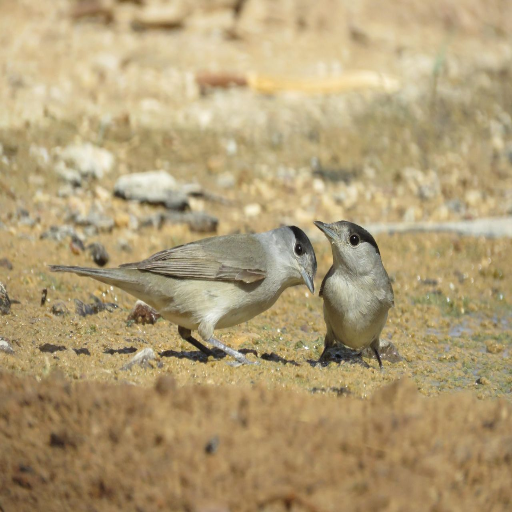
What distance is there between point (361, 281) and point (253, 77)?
20.1 ft

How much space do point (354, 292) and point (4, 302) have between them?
248cm

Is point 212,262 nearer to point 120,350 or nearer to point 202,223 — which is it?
point 120,350

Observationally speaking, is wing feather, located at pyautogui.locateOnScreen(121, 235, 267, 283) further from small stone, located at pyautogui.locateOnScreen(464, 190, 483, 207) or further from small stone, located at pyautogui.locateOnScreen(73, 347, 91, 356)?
small stone, located at pyautogui.locateOnScreen(464, 190, 483, 207)

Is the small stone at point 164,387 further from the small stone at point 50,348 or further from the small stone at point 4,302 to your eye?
the small stone at point 4,302

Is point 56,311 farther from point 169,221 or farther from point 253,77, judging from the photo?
point 253,77

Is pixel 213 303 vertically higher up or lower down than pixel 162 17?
lower down

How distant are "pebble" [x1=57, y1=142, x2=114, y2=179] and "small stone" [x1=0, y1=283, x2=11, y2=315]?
3.50 meters

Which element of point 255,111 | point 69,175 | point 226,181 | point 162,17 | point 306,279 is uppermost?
point 162,17

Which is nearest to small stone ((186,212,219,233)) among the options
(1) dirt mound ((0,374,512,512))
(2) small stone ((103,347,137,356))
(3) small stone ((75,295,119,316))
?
(3) small stone ((75,295,119,316))

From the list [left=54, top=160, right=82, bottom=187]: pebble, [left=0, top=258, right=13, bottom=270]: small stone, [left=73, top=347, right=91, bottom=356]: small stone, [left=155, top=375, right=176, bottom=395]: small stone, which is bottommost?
[left=0, top=258, right=13, bottom=270]: small stone

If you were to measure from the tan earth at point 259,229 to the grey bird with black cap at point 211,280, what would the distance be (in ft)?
0.97

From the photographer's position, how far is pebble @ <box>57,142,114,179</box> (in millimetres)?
9023

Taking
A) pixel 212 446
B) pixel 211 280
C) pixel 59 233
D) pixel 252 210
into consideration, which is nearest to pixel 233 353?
pixel 211 280

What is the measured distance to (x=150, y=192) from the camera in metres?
8.73
